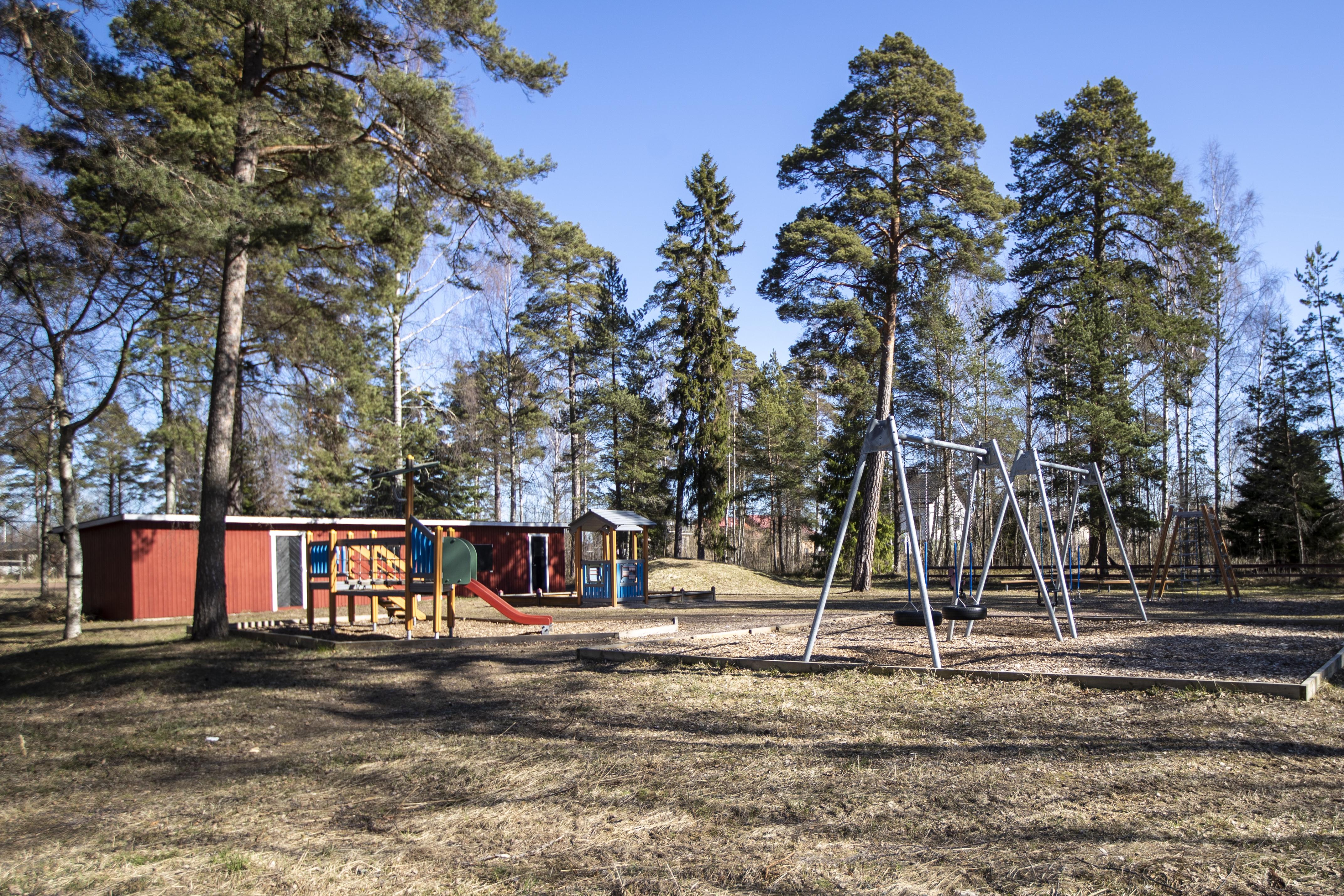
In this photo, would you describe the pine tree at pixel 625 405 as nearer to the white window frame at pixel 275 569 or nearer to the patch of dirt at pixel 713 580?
the patch of dirt at pixel 713 580

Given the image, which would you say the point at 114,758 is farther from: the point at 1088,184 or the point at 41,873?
the point at 1088,184

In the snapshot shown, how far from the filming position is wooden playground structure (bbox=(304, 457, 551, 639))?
37.6 feet

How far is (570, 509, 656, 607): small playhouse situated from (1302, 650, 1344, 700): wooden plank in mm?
12947

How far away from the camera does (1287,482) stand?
25.9m

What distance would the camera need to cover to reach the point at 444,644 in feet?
37.0

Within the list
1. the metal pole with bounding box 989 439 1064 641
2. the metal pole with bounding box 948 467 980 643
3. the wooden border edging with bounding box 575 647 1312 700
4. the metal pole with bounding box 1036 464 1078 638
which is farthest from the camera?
the metal pole with bounding box 948 467 980 643

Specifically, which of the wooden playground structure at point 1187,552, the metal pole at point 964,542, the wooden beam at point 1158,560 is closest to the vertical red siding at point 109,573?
the metal pole at point 964,542

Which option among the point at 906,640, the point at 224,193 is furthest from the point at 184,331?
the point at 906,640

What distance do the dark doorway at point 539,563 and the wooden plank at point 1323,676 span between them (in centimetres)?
2084

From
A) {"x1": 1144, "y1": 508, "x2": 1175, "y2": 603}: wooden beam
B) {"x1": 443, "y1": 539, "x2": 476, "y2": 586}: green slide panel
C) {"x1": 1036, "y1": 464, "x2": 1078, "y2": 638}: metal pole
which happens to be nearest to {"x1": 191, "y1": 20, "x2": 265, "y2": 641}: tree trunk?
{"x1": 443, "y1": 539, "x2": 476, "y2": 586}: green slide panel

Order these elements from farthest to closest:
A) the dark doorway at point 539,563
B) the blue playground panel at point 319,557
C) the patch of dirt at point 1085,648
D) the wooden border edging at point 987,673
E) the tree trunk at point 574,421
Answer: the tree trunk at point 574,421
the dark doorway at point 539,563
the blue playground panel at point 319,557
the patch of dirt at point 1085,648
the wooden border edging at point 987,673

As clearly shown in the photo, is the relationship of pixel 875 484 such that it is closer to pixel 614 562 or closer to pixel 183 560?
pixel 614 562

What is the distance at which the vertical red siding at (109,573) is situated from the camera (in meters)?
18.2

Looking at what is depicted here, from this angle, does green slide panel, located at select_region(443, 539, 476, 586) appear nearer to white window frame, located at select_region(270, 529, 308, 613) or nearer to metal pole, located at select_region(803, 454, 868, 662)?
metal pole, located at select_region(803, 454, 868, 662)
